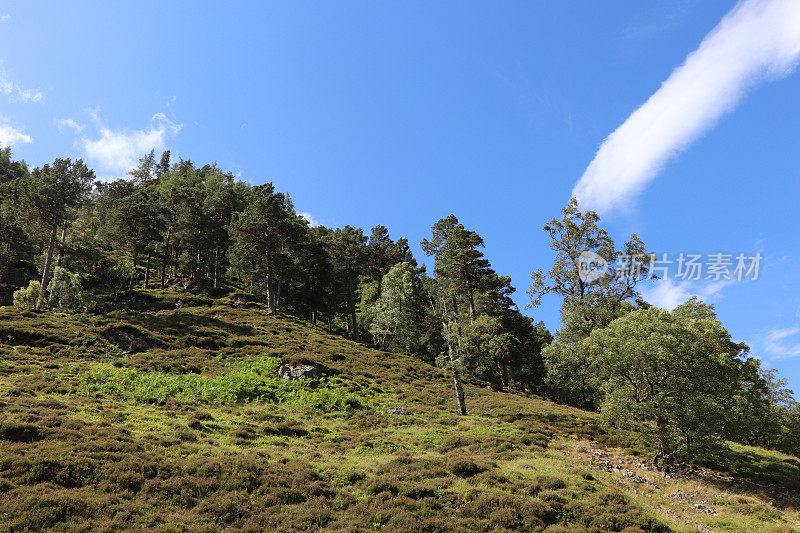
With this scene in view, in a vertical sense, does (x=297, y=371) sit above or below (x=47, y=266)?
below

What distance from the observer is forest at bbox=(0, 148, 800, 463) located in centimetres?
2106

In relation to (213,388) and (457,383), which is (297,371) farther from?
(457,383)

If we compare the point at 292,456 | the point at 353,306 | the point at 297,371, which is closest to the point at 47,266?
the point at 297,371

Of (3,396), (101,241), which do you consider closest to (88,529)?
(3,396)

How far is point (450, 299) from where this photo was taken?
1355 inches

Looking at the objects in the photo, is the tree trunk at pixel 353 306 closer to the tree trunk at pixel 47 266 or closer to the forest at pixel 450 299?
the forest at pixel 450 299

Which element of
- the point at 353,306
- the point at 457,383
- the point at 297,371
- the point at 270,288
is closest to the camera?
the point at 457,383

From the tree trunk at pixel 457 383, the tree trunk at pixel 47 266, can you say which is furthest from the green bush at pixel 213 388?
the tree trunk at pixel 47 266

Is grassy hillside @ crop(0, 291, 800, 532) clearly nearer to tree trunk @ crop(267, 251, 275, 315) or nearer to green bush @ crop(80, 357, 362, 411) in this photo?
green bush @ crop(80, 357, 362, 411)

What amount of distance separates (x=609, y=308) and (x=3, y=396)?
42.4 m

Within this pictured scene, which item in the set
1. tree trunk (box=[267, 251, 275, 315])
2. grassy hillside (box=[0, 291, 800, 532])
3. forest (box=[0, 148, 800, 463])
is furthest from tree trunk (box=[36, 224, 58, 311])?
tree trunk (box=[267, 251, 275, 315])

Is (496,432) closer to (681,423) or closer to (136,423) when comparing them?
(681,423)

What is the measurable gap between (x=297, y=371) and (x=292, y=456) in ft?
49.0

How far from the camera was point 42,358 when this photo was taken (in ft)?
93.7
